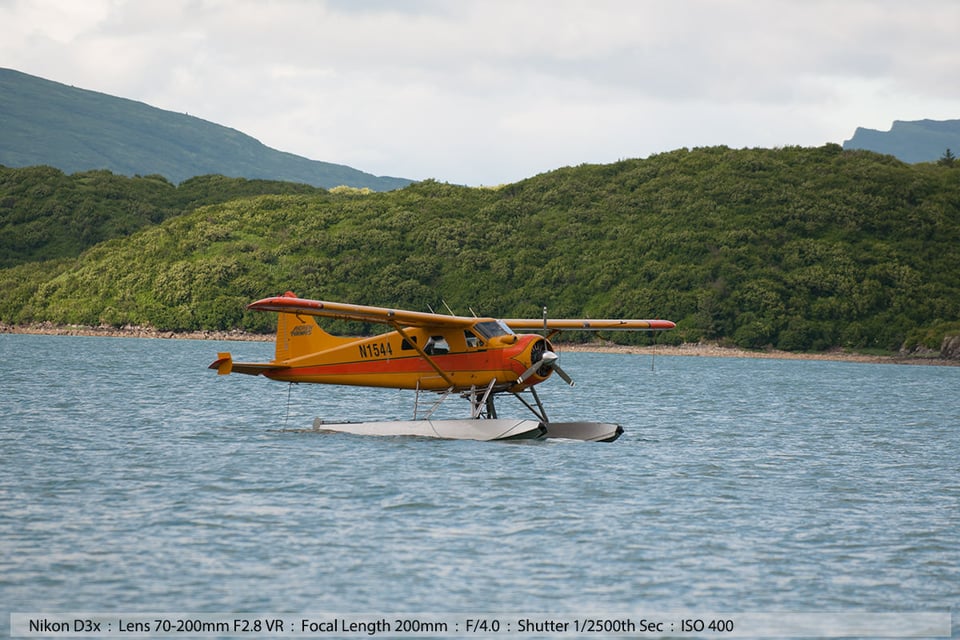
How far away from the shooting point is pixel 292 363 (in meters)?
25.5

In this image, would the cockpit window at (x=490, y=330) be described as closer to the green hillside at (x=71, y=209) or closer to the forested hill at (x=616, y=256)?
the forested hill at (x=616, y=256)

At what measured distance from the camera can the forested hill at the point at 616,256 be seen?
325 feet

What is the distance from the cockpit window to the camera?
74.5ft

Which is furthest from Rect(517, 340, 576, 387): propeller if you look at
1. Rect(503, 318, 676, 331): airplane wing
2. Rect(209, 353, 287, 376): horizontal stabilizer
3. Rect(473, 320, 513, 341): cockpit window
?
Rect(209, 353, 287, 376): horizontal stabilizer

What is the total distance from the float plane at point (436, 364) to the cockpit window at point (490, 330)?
0.07ft

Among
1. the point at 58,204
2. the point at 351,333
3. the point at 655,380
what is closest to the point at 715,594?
the point at 655,380

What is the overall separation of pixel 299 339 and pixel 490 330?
5499 millimetres

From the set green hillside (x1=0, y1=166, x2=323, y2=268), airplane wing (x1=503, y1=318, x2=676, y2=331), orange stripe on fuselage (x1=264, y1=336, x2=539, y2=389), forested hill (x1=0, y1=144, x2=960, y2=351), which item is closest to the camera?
orange stripe on fuselage (x1=264, y1=336, x2=539, y2=389)

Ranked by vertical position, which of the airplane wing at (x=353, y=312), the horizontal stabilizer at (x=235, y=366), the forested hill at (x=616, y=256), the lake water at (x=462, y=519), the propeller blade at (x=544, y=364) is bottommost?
the lake water at (x=462, y=519)

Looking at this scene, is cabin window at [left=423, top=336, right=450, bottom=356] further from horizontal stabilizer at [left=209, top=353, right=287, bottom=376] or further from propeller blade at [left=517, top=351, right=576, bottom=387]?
horizontal stabilizer at [left=209, top=353, right=287, bottom=376]

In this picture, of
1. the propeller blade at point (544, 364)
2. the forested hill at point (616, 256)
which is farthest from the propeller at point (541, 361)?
the forested hill at point (616, 256)

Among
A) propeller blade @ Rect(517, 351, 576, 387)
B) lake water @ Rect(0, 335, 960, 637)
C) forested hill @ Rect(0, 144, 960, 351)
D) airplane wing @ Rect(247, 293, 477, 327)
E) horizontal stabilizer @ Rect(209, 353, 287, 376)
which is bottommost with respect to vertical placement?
lake water @ Rect(0, 335, 960, 637)

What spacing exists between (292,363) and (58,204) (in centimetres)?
14088

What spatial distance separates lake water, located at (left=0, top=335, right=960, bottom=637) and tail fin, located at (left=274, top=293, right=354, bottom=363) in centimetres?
196
